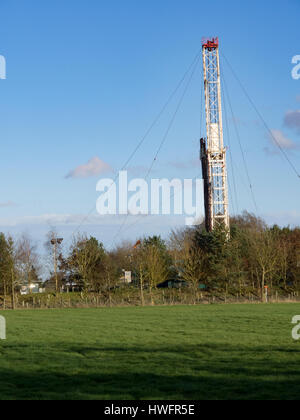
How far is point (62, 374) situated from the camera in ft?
58.9

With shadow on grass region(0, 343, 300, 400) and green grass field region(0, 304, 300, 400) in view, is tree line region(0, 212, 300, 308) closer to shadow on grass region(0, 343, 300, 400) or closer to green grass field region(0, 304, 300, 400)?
green grass field region(0, 304, 300, 400)

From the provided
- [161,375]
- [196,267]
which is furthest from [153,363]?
[196,267]

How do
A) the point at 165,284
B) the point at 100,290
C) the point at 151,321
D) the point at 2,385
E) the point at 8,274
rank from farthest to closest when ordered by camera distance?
the point at 165,284
the point at 100,290
the point at 8,274
the point at 151,321
the point at 2,385

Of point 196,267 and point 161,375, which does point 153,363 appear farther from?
point 196,267

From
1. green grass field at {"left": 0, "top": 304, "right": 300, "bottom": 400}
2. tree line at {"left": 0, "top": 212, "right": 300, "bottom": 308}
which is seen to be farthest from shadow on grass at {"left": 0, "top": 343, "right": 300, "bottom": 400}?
tree line at {"left": 0, "top": 212, "right": 300, "bottom": 308}

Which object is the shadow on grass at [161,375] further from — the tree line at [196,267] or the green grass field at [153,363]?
the tree line at [196,267]

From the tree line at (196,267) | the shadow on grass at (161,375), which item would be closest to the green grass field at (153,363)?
the shadow on grass at (161,375)

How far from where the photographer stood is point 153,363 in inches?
768

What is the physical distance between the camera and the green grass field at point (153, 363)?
14.9 meters

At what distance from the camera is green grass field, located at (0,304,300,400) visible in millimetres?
14945
